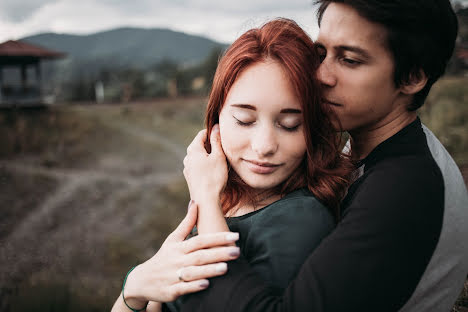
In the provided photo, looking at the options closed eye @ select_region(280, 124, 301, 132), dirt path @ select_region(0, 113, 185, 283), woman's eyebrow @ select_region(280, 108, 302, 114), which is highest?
woman's eyebrow @ select_region(280, 108, 302, 114)

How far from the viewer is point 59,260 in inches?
367

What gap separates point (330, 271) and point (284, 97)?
2.28 feet

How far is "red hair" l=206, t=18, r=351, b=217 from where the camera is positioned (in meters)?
1.55

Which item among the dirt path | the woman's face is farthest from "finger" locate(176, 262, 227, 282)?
the dirt path

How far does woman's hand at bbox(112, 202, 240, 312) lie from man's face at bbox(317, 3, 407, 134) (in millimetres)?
852

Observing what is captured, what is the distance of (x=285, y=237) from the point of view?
53.9 inches

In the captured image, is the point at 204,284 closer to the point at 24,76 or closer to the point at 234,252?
the point at 234,252

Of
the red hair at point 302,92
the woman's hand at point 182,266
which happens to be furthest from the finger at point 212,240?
the red hair at point 302,92

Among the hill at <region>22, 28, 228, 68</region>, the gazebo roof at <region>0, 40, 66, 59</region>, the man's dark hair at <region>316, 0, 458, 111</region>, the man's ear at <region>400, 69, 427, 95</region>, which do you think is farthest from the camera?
the hill at <region>22, 28, 228, 68</region>

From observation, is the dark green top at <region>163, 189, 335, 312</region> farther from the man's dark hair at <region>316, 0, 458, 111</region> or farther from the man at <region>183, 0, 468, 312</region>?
the man's dark hair at <region>316, 0, 458, 111</region>

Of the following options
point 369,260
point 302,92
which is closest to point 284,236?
point 369,260

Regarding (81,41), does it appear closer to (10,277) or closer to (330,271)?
(10,277)

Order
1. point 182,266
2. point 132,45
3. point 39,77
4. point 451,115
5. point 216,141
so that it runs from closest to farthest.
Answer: point 182,266 < point 216,141 < point 451,115 < point 39,77 < point 132,45

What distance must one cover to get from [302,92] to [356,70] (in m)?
0.37
